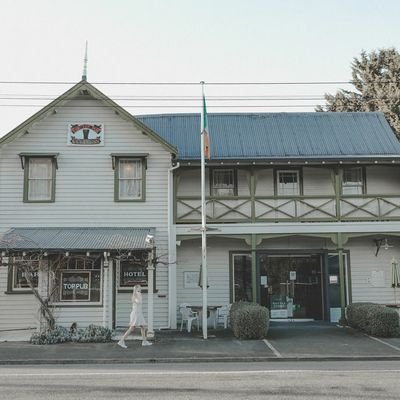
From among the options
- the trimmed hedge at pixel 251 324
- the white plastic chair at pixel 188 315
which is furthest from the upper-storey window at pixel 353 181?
the white plastic chair at pixel 188 315

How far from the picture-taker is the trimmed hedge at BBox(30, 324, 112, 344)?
1455 centimetres

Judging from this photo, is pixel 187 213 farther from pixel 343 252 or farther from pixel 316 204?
pixel 343 252

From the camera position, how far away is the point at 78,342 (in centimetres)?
1466

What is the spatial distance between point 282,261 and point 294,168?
3.42 metres

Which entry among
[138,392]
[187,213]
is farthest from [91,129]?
[138,392]

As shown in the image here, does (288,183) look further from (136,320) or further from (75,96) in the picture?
(136,320)

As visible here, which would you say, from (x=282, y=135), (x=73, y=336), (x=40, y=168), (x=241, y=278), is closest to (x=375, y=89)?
(x=282, y=135)

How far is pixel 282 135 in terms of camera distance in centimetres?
2058

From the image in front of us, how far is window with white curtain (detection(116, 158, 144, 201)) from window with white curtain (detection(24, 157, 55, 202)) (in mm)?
2248

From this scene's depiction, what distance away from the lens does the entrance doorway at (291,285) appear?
19.5 meters

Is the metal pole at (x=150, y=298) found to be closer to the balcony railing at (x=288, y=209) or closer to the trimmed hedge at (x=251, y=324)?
the trimmed hedge at (x=251, y=324)

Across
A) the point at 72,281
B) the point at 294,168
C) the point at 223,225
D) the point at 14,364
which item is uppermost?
the point at 294,168

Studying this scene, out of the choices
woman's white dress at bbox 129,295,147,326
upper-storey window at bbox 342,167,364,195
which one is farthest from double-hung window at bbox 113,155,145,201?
upper-storey window at bbox 342,167,364,195

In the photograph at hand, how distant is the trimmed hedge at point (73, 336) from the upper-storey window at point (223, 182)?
6741 mm
